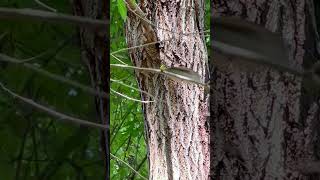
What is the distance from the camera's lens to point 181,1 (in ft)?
5.74

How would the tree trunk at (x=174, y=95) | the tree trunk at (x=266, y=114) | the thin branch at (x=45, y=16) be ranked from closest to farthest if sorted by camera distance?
the thin branch at (x=45, y=16) → the tree trunk at (x=266, y=114) → the tree trunk at (x=174, y=95)

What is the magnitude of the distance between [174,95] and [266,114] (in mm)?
1059

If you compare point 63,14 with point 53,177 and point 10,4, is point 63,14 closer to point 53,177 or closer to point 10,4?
→ point 10,4

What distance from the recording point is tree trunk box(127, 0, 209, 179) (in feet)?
5.67

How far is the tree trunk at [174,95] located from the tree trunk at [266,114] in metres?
0.94

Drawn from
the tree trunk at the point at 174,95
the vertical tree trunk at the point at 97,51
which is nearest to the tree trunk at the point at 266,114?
the vertical tree trunk at the point at 97,51

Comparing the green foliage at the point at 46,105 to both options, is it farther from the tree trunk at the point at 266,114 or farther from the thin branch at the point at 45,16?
the tree trunk at the point at 266,114

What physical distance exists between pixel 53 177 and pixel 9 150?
47mm

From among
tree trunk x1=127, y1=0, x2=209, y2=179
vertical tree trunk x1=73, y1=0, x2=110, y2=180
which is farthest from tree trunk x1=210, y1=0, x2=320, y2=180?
tree trunk x1=127, y1=0, x2=209, y2=179

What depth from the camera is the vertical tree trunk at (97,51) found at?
484mm

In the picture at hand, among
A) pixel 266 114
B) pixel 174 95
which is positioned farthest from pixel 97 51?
pixel 174 95

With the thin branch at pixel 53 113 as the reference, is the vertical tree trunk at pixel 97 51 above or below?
above

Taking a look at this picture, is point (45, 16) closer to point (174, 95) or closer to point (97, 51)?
point (97, 51)

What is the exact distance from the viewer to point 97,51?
1.64ft
